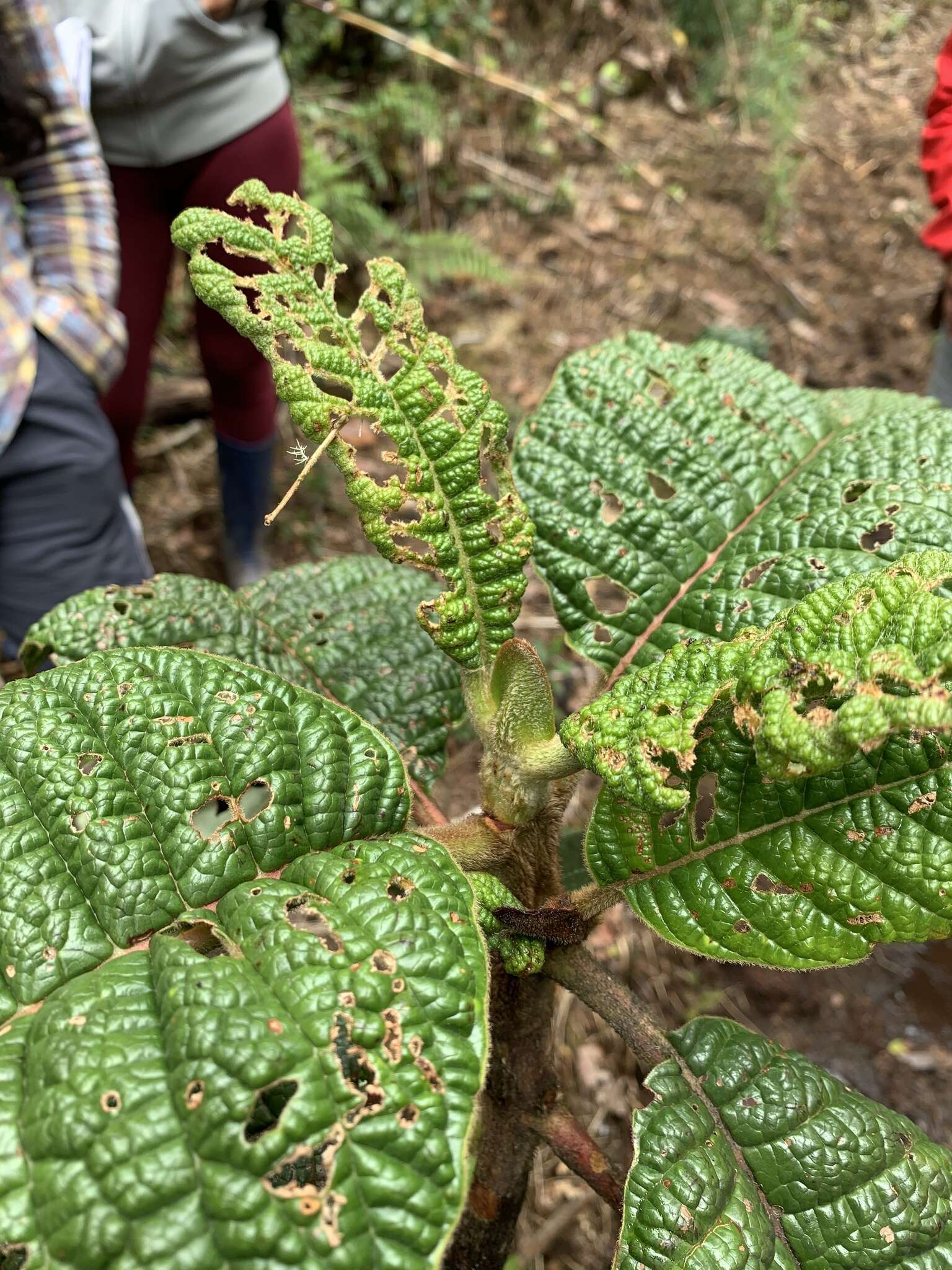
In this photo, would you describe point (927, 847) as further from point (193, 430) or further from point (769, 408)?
point (193, 430)

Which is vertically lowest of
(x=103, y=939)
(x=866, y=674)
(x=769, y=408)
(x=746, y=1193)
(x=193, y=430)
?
(x=193, y=430)

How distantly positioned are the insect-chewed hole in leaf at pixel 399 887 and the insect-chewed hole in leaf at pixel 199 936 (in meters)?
0.16

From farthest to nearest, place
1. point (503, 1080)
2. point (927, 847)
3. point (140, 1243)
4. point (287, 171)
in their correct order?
point (287, 171)
point (503, 1080)
point (927, 847)
point (140, 1243)

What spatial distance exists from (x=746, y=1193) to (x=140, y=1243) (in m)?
0.68

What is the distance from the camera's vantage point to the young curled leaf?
2.57 feet

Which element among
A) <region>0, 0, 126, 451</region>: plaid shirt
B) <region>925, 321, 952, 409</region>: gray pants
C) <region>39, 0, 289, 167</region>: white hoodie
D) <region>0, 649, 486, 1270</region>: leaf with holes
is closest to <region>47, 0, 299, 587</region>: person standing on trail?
<region>39, 0, 289, 167</region>: white hoodie

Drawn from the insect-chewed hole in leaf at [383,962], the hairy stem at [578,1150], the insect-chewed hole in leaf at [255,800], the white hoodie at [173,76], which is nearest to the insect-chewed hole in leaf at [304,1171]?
the insect-chewed hole in leaf at [383,962]

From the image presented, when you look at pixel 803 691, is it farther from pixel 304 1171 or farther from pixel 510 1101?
pixel 510 1101

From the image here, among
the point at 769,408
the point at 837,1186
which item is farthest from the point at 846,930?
the point at 769,408

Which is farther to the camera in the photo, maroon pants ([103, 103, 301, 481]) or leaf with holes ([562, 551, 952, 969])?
maroon pants ([103, 103, 301, 481])

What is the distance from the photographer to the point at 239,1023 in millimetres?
740

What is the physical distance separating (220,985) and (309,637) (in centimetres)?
78

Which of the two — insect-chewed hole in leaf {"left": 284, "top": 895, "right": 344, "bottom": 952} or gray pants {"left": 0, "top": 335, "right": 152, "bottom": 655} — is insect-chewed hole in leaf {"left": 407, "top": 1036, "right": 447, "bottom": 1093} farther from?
gray pants {"left": 0, "top": 335, "right": 152, "bottom": 655}

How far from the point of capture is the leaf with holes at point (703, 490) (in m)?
1.23
